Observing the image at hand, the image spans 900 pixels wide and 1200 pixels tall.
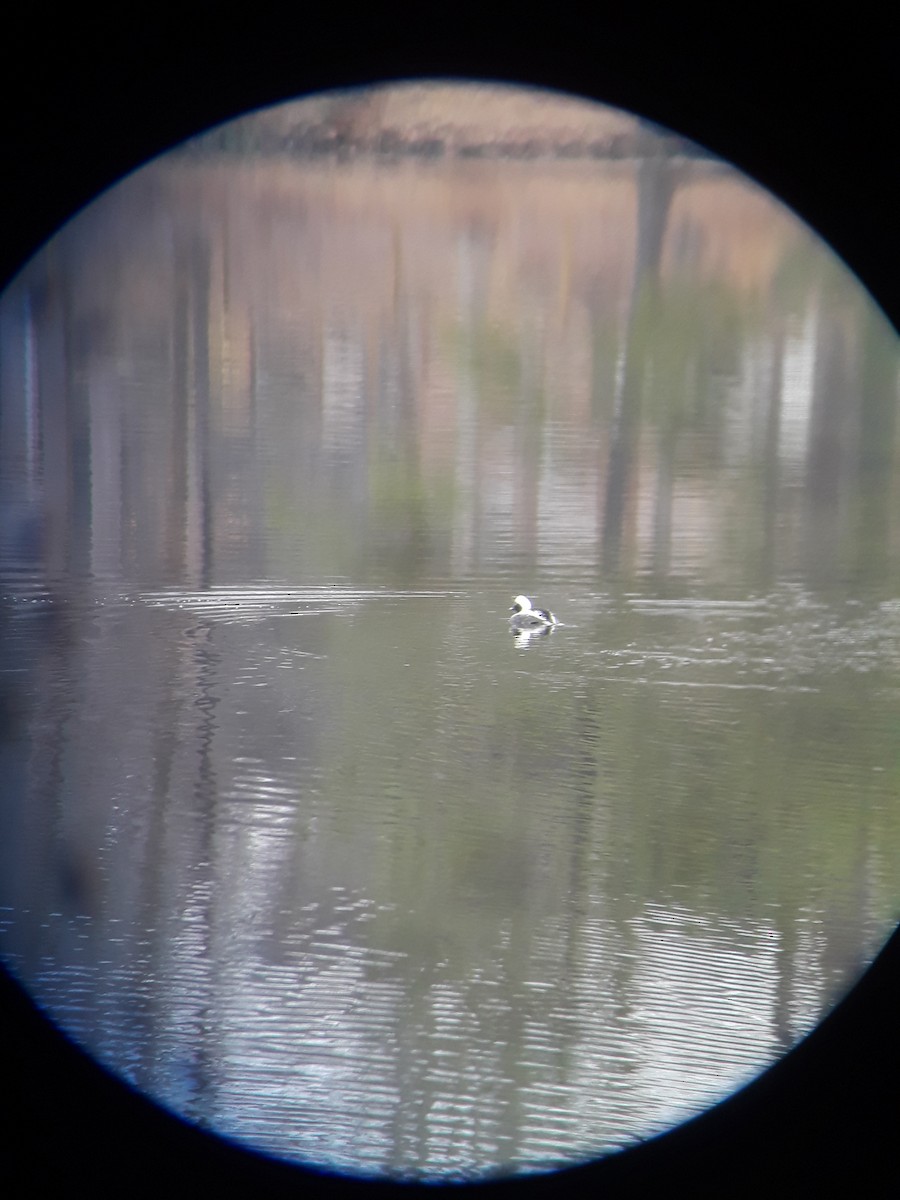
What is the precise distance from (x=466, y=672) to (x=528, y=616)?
0.32ft

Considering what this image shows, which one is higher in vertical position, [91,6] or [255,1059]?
[91,6]

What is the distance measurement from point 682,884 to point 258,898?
48 centimetres

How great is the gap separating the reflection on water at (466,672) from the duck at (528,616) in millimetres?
13

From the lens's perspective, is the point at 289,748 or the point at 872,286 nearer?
the point at 872,286

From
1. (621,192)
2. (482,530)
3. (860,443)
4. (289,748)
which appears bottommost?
(289,748)

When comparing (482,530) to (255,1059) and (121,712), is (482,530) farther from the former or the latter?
(255,1059)

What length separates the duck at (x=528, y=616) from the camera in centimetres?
97

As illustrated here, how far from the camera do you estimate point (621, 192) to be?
3.06 feet

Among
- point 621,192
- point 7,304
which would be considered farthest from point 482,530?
point 7,304

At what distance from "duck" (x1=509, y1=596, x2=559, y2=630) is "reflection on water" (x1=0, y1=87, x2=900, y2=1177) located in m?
0.01

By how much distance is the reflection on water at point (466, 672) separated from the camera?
946mm

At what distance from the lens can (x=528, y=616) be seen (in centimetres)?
97

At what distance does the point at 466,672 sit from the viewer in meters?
0.98

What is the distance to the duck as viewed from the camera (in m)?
0.97
